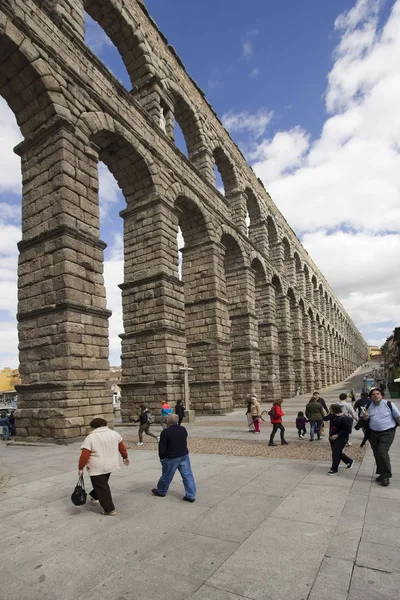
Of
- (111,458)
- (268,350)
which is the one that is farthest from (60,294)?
(268,350)

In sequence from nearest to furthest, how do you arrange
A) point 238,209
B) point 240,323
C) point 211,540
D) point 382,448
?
point 211,540 → point 382,448 → point 240,323 → point 238,209

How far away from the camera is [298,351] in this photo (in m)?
35.9

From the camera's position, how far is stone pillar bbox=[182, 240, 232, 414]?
18.4 m

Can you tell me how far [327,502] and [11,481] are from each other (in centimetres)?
482

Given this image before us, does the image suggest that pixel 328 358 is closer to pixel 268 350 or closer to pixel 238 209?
pixel 268 350

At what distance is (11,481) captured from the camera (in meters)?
6.23

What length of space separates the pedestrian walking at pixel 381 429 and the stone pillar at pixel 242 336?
1597cm

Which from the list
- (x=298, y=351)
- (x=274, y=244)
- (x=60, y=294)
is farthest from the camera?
(x=298, y=351)

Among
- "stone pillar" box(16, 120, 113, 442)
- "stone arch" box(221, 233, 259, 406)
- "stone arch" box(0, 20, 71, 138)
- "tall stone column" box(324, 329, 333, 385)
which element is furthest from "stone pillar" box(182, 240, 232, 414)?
"tall stone column" box(324, 329, 333, 385)

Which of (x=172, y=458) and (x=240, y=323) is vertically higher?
(x=240, y=323)

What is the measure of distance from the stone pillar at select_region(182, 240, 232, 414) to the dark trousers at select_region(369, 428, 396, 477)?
1238 cm

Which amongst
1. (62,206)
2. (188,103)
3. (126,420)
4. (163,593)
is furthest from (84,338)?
(188,103)

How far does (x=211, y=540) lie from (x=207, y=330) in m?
15.2

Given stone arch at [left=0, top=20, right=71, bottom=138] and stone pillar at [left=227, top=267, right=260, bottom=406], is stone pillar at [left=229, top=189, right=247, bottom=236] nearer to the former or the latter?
stone pillar at [left=227, top=267, right=260, bottom=406]
